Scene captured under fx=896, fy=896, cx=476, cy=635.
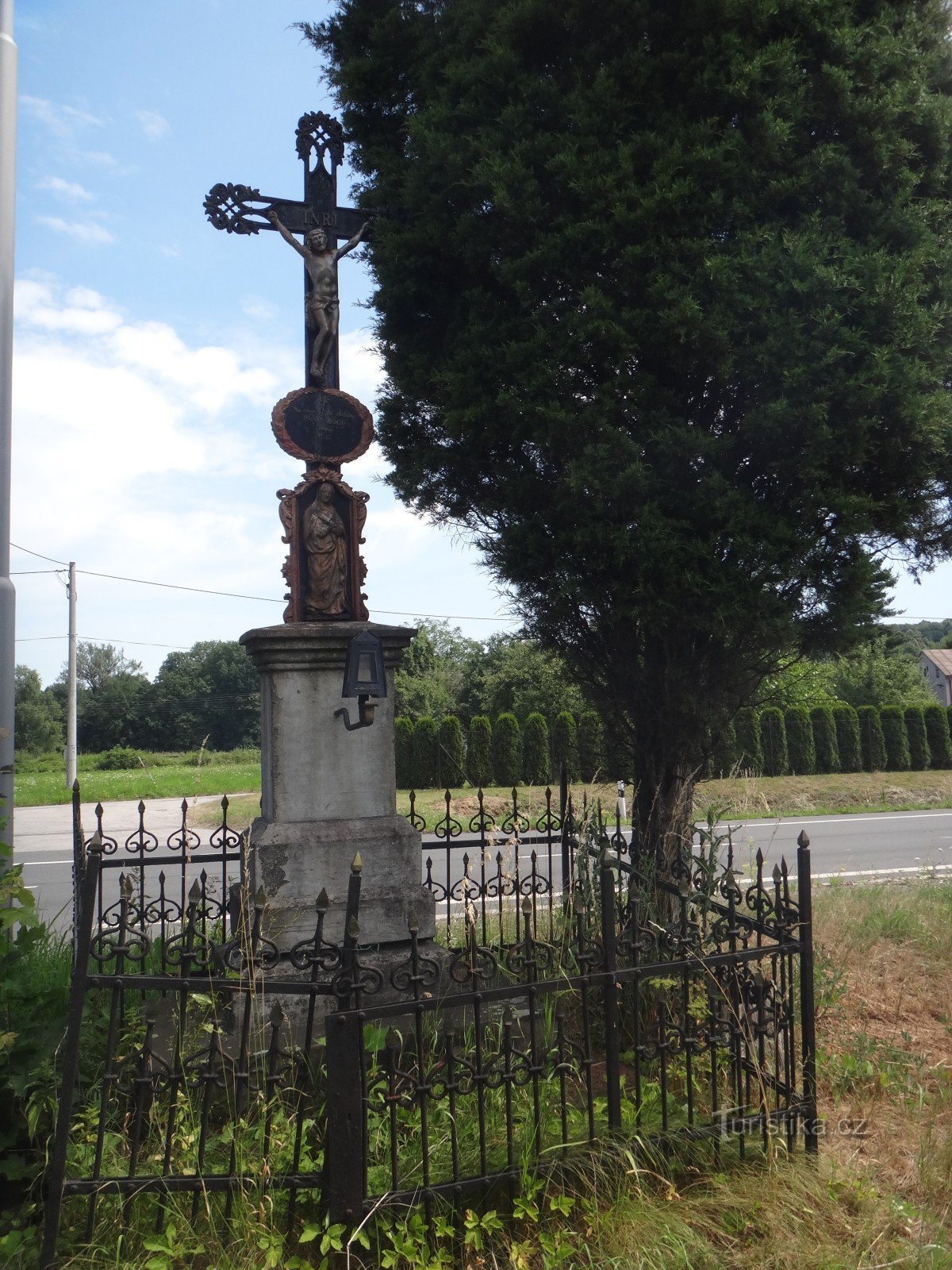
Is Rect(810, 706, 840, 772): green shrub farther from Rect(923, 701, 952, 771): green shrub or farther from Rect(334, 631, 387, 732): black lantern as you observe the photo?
Rect(334, 631, 387, 732): black lantern

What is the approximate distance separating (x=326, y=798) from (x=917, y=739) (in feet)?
70.9

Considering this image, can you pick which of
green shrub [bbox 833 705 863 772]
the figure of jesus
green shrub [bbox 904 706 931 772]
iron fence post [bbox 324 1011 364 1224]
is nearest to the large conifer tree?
the figure of jesus

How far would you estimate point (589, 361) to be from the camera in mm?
4652

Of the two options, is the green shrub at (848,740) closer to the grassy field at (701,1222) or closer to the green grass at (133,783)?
the green grass at (133,783)

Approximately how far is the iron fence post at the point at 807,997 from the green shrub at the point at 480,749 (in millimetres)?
16044

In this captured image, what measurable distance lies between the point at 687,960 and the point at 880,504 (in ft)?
8.42

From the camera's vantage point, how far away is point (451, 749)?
18.9 m

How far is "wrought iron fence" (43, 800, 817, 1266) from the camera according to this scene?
282 cm

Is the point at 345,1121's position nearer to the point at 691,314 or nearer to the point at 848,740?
the point at 691,314

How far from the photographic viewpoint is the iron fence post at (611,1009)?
3.16 meters

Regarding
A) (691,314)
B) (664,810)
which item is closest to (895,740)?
(664,810)

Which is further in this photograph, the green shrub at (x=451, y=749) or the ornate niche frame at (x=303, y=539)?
the green shrub at (x=451, y=749)

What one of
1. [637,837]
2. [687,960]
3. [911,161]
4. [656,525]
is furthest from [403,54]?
[687,960]

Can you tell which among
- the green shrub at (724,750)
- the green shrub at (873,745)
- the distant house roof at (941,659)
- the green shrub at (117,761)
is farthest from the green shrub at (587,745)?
the distant house roof at (941,659)
